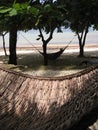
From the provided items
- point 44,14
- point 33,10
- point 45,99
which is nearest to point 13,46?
point 45,99

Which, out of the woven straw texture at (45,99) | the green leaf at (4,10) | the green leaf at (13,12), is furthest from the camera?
the woven straw texture at (45,99)

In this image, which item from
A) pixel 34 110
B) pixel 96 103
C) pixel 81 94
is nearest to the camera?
pixel 96 103

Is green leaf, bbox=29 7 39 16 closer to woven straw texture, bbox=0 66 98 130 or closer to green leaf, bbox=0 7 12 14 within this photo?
green leaf, bbox=0 7 12 14

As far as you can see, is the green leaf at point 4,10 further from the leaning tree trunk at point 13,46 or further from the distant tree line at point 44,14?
the leaning tree trunk at point 13,46

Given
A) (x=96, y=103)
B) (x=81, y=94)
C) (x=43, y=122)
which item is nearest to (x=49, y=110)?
(x=43, y=122)

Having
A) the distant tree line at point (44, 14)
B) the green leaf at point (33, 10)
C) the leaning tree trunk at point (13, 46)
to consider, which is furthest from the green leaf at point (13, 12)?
the leaning tree trunk at point (13, 46)

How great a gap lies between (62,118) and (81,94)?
1.16ft

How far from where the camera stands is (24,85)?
504cm

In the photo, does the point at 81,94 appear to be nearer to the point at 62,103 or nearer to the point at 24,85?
the point at 62,103

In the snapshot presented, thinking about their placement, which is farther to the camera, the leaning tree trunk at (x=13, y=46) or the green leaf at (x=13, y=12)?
the leaning tree trunk at (x=13, y=46)

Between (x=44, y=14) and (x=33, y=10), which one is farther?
(x=44, y=14)

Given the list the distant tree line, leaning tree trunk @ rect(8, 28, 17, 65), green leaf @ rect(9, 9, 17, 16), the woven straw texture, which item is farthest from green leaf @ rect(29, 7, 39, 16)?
leaning tree trunk @ rect(8, 28, 17, 65)

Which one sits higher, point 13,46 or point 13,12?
point 13,12

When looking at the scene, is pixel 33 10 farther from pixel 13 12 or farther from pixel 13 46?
pixel 13 46
